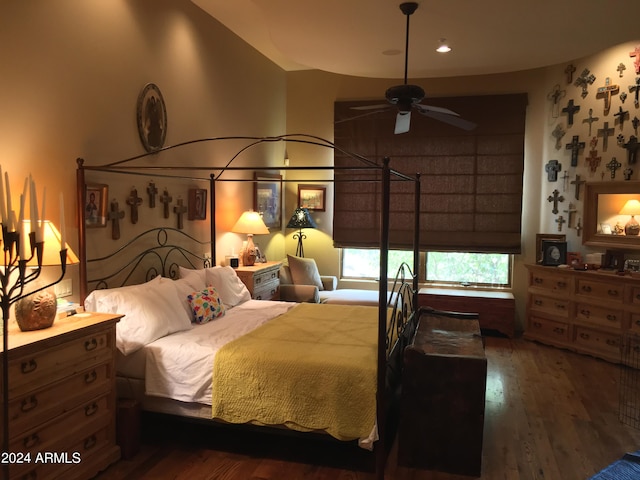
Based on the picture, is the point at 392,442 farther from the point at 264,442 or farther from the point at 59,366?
the point at 59,366

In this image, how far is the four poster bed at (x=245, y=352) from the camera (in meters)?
2.68

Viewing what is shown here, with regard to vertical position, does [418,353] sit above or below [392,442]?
above

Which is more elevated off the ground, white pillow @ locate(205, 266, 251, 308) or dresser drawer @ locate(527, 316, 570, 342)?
white pillow @ locate(205, 266, 251, 308)

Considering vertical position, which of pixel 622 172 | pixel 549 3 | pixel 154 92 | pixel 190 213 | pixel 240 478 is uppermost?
pixel 549 3

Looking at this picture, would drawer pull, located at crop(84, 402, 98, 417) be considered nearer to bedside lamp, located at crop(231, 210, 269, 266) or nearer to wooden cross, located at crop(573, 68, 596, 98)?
bedside lamp, located at crop(231, 210, 269, 266)

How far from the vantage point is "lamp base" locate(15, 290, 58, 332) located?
243cm

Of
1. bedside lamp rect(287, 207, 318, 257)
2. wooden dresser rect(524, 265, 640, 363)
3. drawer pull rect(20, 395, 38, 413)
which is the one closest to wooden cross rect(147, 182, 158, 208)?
drawer pull rect(20, 395, 38, 413)

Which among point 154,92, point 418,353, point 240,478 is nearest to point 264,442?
point 240,478

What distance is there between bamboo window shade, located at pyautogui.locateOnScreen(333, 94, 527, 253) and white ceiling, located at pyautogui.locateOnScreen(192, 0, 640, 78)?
803 millimetres

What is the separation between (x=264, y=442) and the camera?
3.16 m

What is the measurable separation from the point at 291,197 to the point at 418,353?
4.18 metres

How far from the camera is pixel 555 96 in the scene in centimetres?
568

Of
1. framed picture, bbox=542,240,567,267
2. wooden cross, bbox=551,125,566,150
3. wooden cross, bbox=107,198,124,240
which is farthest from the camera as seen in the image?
wooden cross, bbox=551,125,566,150

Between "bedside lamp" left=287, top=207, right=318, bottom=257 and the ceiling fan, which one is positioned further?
"bedside lamp" left=287, top=207, right=318, bottom=257
